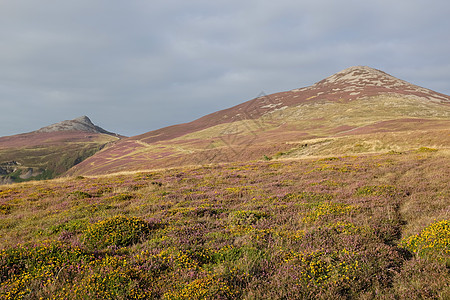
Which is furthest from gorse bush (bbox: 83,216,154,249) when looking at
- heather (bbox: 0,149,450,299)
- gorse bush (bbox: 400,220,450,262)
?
gorse bush (bbox: 400,220,450,262)

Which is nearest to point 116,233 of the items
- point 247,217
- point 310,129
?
point 247,217

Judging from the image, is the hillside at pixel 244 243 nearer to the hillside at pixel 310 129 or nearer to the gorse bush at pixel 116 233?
the gorse bush at pixel 116 233

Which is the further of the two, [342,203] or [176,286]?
[342,203]

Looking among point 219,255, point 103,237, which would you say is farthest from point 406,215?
point 103,237

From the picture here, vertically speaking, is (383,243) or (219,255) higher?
(219,255)

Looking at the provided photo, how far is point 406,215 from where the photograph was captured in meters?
8.84

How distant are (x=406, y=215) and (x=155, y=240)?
969 centimetres

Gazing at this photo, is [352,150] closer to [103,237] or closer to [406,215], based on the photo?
[406,215]

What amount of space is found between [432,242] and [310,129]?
86347 millimetres

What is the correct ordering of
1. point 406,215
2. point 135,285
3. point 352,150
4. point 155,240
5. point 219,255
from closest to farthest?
1. point 135,285
2. point 219,255
3. point 155,240
4. point 406,215
5. point 352,150

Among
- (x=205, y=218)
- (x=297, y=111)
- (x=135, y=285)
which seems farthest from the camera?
(x=297, y=111)

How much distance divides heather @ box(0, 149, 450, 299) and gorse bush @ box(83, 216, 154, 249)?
0.14ft

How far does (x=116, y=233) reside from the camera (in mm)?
7582

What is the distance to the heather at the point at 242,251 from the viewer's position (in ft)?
16.1
